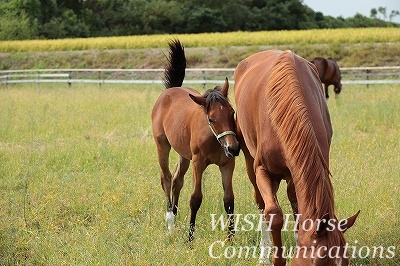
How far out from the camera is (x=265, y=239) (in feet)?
17.6

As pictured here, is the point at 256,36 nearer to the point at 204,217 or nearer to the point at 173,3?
the point at 173,3

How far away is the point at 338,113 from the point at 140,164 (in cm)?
625

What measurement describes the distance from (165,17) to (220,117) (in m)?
48.4

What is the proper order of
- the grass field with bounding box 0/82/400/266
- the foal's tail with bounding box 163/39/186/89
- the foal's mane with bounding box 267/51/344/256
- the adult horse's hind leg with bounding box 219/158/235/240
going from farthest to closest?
the foal's tail with bounding box 163/39/186/89, the adult horse's hind leg with bounding box 219/158/235/240, the grass field with bounding box 0/82/400/266, the foal's mane with bounding box 267/51/344/256

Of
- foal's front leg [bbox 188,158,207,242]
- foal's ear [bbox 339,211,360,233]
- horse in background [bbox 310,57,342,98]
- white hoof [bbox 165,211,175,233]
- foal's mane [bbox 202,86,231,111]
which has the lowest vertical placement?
horse in background [bbox 310,57,342,98]

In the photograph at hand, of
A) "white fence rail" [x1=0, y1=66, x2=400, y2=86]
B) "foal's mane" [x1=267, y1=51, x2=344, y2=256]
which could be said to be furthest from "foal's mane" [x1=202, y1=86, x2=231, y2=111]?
"white fence rail" [x1=0, y1=66, x2=400, y2=86]

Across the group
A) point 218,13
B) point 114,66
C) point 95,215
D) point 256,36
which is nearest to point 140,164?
point 95,215

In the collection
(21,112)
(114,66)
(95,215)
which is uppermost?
(95,215)

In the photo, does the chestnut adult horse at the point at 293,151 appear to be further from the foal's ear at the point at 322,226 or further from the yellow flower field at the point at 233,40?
the yellow flower field at the point at 233,40

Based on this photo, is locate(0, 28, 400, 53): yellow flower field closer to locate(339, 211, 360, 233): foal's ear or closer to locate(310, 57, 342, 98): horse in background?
locate(310, 57, 342, 98): horse in background

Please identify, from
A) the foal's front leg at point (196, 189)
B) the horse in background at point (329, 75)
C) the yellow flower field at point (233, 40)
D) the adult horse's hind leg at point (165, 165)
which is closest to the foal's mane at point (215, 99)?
the foal's front leg at point (196, 189)

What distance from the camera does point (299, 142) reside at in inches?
159

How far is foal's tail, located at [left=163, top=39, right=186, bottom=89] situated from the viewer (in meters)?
7.81

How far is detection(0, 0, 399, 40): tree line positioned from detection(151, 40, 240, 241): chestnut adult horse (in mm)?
43693
